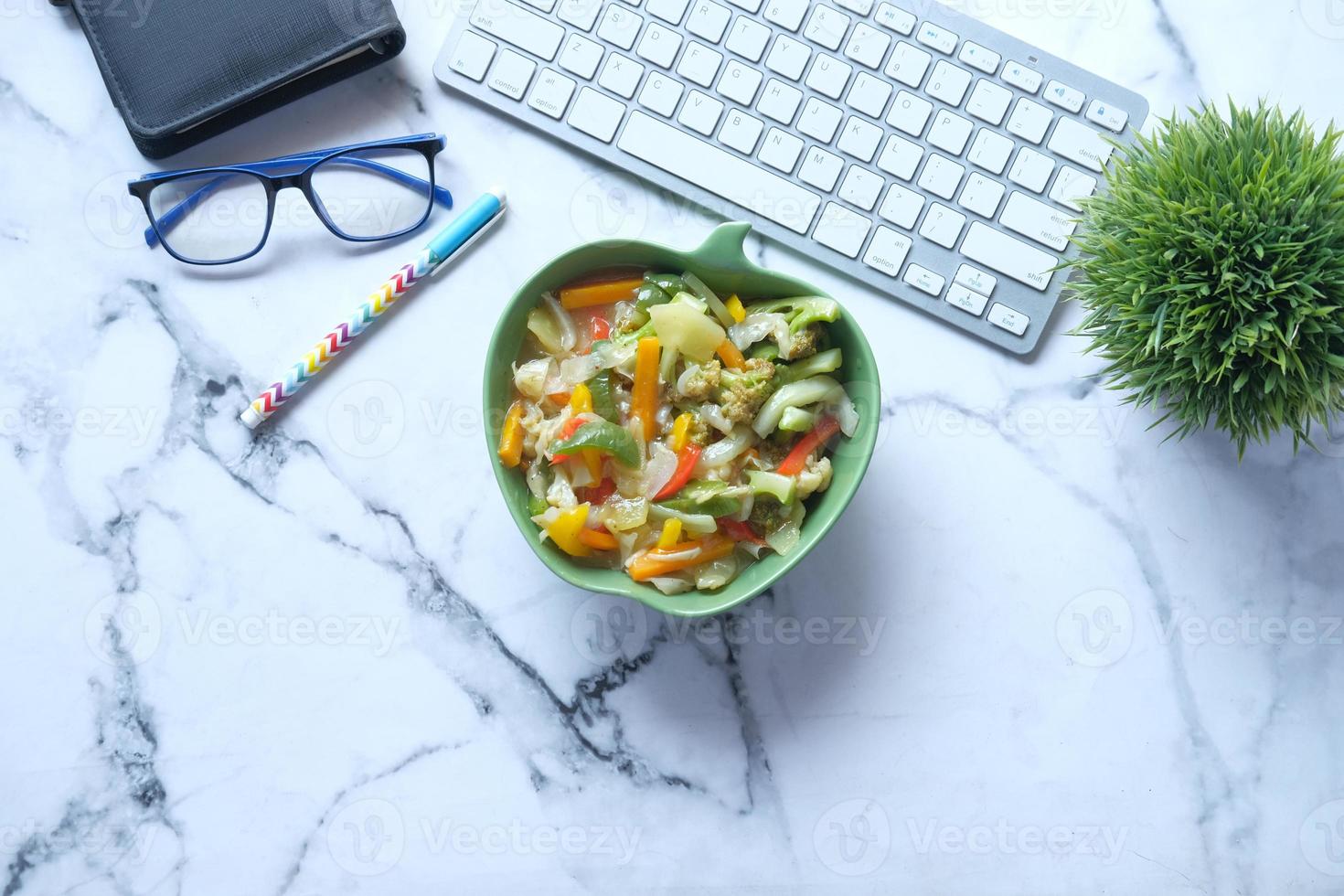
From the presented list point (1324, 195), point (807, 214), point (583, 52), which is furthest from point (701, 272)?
point (1324, 195)

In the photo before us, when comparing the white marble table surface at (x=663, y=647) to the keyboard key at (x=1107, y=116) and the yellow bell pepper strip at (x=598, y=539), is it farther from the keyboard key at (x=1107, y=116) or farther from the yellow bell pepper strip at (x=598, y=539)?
the yellow bell pepper strip at (x=598, y=539)

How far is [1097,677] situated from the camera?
53.0 inches

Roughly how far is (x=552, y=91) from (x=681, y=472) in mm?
541

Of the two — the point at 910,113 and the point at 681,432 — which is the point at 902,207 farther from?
the point at 681,432

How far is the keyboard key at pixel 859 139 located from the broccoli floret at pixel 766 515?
475mm

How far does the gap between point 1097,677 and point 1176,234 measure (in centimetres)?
60

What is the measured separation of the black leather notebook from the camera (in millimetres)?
1290

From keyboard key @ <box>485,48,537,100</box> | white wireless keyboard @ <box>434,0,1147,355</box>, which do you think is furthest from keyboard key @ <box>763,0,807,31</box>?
keyboard key @ <box>485,48,537,100</box>

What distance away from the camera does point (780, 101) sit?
1317 millimetres

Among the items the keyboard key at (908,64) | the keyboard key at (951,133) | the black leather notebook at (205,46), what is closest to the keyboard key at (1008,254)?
the keyboard key at (951,133)

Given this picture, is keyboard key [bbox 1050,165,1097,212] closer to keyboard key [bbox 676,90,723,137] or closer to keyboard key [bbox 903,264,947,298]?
keyboard key [bbox 903,264,947,298]

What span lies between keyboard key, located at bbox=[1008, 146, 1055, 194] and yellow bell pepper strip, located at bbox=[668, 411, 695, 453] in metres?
0.53

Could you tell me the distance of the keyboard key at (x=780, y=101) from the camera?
1.32m

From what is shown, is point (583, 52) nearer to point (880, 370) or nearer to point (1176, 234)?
point (880, 370)
